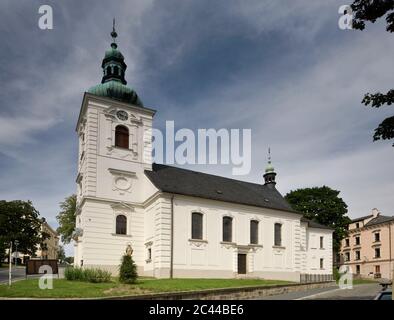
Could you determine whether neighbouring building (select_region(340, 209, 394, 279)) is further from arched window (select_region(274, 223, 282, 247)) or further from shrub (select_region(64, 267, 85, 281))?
shrub (select_region(64, 267, 85, 281))

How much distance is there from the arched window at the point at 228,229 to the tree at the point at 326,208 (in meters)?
29.0

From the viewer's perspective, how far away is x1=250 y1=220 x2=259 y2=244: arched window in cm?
3557

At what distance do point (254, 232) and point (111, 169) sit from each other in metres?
14.4

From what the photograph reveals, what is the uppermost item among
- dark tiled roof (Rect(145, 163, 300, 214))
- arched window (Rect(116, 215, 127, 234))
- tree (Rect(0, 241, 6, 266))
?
dark tiled roof (Rect(145, 163, 300, 214))

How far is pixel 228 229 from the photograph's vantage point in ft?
112

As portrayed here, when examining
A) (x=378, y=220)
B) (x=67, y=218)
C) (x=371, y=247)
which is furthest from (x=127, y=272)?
(x=378, y=220)

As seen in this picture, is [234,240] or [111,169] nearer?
[111,169]

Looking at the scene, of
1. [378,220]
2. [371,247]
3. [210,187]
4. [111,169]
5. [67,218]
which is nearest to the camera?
[111,169]

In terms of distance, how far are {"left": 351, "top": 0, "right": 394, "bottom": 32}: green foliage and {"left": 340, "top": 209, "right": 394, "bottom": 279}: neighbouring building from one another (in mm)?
58248

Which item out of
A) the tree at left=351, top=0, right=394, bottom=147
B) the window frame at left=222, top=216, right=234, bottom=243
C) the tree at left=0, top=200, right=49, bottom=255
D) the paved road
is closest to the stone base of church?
the window frame at left=222, top=216, right=234, bottom=243

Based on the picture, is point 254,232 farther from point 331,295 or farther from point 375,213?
point 375,213

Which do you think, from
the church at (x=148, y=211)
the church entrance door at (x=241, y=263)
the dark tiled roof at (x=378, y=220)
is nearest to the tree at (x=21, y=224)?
the church at (x=148, y=211)
